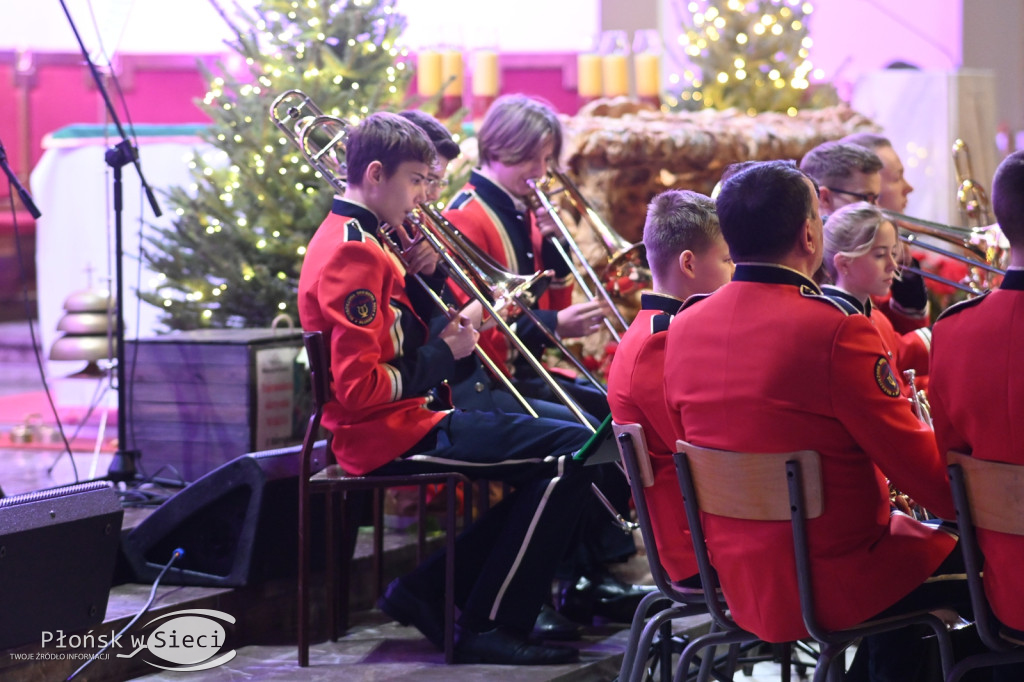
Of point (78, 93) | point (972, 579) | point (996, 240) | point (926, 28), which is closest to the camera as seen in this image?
point (972, 579)

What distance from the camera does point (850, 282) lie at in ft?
10.2

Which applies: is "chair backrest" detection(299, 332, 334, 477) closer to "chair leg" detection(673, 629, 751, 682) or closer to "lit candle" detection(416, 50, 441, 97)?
"chair leg" detection(673, 629, 751, 682)

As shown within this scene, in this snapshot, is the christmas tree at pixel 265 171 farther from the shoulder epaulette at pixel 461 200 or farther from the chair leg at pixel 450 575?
the chair leg at pixel 450 575

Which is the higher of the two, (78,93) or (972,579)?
(78,93)

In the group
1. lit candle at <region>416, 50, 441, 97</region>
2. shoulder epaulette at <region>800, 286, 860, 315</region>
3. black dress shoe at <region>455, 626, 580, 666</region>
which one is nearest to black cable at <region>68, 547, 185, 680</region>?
black dress shoe at <region>455, 626, 580, 666</region>

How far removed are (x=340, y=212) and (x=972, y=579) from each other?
→ 5.60 ft

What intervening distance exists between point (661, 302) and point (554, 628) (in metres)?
1.12

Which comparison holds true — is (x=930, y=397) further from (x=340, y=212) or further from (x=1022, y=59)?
(x=1022, y=59)

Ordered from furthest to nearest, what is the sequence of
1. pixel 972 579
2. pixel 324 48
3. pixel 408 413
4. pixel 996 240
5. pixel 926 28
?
pixel 926 28
pixel 324 48
pixel 996 240
pixel 408 413
pixel 972 579

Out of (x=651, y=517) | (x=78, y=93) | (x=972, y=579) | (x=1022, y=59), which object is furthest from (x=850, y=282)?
(x=1022, y=59)

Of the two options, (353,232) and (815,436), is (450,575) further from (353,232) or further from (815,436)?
(815,436)

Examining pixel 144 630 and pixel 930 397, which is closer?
pixel 930 397

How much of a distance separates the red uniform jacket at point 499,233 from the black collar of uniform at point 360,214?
528mm

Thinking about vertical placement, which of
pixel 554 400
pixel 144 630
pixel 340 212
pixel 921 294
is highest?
pixel 340 212
